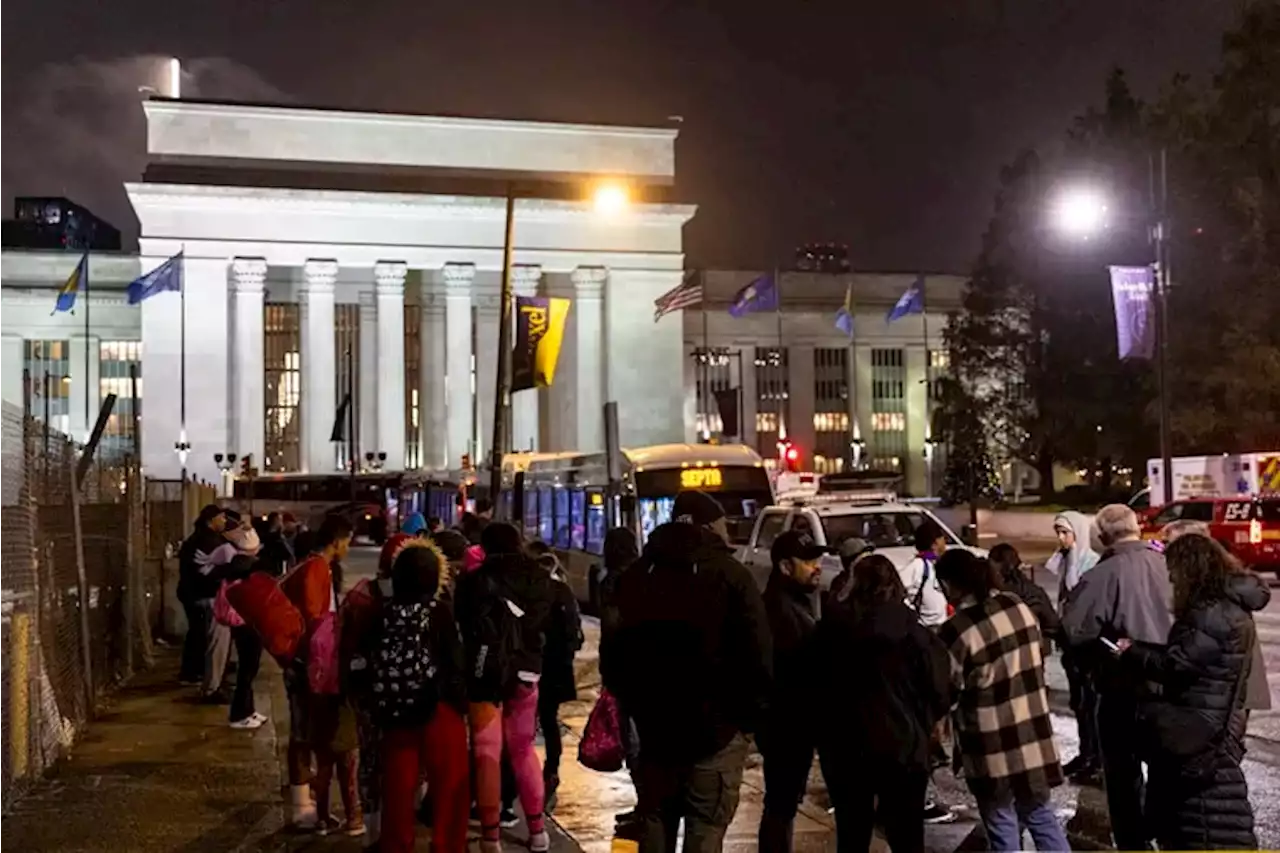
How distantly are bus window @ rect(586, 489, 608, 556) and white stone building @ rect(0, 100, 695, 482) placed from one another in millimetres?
36208

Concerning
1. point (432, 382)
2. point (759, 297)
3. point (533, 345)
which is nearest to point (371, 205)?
point (432, 382)

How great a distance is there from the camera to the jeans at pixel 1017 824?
253 inches

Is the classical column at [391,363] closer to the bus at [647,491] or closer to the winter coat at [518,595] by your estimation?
the bus at [647,491]

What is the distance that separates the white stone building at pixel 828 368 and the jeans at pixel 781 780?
73.1 meters

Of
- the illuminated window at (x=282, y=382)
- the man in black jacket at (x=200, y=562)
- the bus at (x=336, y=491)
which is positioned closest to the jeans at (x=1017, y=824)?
the man in black jacket at (x=200, y=562)

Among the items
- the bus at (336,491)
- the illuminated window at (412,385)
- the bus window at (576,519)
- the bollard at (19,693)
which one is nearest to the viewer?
the bollard at (19,693)

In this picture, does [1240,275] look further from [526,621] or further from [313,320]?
[313,320]

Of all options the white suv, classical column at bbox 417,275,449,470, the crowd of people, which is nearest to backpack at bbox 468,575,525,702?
the crowd of people

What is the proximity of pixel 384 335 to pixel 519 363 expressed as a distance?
4225 centimetres

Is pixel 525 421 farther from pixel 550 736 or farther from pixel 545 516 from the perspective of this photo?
pixel 550 736

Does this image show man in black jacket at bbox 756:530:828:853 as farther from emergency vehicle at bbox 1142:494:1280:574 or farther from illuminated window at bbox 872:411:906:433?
illuminated window at bbox 872:411:906:433

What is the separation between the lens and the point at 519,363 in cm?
2728

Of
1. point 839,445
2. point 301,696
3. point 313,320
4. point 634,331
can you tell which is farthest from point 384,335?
point 301,696

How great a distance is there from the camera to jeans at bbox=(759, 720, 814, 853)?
6926 mm
